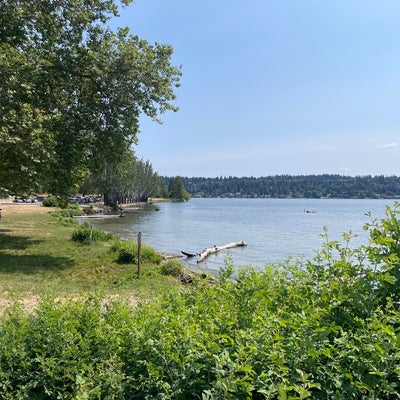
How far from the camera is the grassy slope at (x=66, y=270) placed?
37.5 feet

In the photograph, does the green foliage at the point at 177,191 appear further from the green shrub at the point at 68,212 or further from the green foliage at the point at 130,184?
the green shrub at the point at 68,212

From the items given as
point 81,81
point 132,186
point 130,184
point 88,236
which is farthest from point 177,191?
point 81,81

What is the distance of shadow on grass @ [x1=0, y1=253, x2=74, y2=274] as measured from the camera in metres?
13.8

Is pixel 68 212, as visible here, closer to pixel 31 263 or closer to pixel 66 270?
pixel 31 263

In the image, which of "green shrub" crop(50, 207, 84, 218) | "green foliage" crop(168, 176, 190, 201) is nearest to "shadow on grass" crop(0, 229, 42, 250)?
"green shrub" crop(50, 207, 84, 218)

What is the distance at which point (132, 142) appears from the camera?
18.2 m

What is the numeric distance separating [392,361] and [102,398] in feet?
7.10

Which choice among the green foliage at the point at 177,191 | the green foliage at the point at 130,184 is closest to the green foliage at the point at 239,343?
the green foliage at the point at 130,184

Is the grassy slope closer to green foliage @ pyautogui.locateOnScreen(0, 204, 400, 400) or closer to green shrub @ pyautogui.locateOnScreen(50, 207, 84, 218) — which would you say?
green foliage @ pyautogui.locateOnScreen(0, 204, 400, 400)

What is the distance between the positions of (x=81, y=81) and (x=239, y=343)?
1692cm

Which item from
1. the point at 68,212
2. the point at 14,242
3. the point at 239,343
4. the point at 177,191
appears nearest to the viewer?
the point at 239,343

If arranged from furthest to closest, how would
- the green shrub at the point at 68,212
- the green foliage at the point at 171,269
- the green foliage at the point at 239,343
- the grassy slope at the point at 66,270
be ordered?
the green shrub at the point at 68,212
the green foliage at the point at 171,269
the grassy slope at the point at 66,270
the green foliage at the point at 239,343

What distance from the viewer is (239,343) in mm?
2766

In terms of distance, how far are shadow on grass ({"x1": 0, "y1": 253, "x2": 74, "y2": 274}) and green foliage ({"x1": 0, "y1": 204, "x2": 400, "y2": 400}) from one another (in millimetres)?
10583
